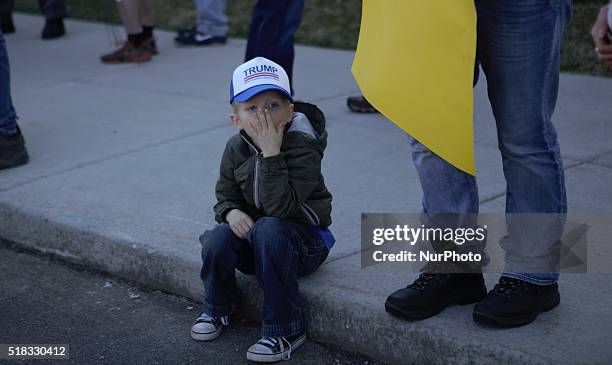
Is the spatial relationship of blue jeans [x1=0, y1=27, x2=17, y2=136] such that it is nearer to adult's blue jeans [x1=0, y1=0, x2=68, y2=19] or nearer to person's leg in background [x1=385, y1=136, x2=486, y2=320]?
person's leg in background [x1=385, y1=136, x2=486, y2=320]

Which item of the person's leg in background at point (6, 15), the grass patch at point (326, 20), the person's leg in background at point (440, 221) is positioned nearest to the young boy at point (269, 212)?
the person's leg in background at point (440, 221)

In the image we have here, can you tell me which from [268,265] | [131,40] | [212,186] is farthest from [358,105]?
[268,265]

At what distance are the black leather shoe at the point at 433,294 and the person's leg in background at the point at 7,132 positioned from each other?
9.27 ft

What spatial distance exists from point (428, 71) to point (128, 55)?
17.9 ft

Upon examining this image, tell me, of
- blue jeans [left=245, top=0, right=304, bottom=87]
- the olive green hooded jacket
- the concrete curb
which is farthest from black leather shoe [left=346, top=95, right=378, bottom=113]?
the olive green hooded jacket

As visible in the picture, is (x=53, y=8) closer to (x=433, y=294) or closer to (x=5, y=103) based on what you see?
(x=5, y=103)

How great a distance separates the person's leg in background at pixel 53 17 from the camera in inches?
359

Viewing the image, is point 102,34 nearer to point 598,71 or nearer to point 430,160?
point 598,71

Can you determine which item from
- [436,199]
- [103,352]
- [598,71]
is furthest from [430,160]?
[598,71]

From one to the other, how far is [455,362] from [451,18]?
1067 millimetres

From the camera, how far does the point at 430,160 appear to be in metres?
3.14

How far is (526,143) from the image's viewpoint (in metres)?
3.01

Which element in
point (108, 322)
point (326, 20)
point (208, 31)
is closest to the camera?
point (108, 322)

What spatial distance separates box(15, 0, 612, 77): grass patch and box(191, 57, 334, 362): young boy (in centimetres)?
363
